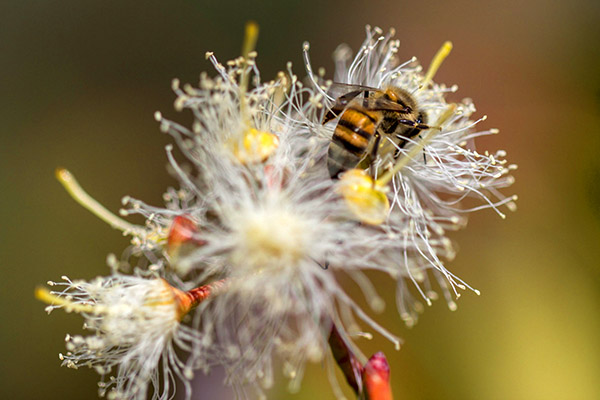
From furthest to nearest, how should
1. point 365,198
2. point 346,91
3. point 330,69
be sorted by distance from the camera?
point 330,69, point 346,91, point 365,198

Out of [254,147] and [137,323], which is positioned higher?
[254,147]

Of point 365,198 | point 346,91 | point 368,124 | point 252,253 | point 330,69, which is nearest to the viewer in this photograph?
point 252,253

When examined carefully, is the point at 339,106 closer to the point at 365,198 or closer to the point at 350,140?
the point at 350,140

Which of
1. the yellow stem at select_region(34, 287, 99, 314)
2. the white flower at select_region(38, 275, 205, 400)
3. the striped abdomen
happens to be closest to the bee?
the striped abdomen

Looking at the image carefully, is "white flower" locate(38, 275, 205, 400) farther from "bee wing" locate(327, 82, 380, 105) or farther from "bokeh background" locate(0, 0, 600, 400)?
"bokeh background" locate(0, 0, 600, 400)

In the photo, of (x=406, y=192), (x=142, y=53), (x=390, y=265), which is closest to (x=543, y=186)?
(x=406, y=192)

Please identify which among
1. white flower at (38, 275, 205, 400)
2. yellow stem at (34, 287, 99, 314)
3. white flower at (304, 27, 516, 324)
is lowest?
white flower at (38, 275, 205, 400)

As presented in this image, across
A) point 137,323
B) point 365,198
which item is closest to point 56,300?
point 137,323

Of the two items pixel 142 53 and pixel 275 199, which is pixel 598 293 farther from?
pixel 142 53
